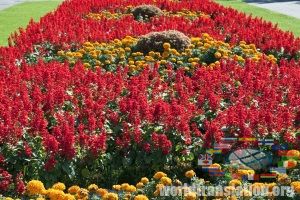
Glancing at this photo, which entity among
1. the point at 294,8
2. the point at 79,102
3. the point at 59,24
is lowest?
the point at 294,8

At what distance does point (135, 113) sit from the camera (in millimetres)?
5773

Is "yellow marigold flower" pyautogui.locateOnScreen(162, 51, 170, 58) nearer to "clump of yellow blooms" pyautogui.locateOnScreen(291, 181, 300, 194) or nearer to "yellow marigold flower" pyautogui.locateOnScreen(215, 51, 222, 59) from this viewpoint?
"yellow marigold flower" pyautogui.locateOnScreen(215, 51, 222, 59)

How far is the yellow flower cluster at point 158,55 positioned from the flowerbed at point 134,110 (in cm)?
2

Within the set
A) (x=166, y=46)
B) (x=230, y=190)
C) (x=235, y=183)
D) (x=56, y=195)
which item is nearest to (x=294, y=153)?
(x=235, y=183)

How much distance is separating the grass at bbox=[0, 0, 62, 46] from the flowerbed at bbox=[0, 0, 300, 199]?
578 cm

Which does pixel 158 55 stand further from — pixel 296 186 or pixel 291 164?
pixel 296 186

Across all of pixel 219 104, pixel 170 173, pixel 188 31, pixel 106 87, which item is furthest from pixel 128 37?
pixel 170 173

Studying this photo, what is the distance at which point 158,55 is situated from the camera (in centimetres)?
937

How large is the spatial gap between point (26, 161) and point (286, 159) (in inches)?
98.6

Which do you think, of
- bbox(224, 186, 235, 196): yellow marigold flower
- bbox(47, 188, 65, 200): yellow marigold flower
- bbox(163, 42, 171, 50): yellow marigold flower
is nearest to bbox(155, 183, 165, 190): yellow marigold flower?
bbox(224, 186, 235, 196): yellow marigold flower

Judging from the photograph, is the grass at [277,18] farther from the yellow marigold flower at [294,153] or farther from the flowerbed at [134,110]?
the yellow marigold flower at [294,153]

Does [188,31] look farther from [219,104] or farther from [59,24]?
[219,104]

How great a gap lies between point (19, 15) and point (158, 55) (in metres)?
11.8

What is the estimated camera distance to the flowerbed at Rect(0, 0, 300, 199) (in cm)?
521
